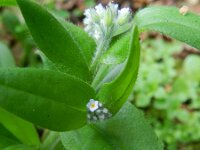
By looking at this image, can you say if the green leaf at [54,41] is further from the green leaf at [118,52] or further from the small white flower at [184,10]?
the small white flower at [184,10]

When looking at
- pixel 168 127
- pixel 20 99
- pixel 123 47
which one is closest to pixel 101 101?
pixel 123 47

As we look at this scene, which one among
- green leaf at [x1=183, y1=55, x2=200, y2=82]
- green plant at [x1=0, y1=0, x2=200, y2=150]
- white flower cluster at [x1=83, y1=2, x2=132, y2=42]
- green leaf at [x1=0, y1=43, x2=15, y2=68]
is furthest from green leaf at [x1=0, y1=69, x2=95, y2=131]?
green leaf at [x1=183, y1=55, x2=200, y2=82]

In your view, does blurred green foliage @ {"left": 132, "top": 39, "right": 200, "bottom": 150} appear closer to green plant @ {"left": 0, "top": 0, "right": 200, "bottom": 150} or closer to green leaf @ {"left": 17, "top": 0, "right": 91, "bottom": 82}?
green plant @ {"left": 0, "top": 0, "right": 200, "bottom": 150}

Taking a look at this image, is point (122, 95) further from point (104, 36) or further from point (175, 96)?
point (175, 96)

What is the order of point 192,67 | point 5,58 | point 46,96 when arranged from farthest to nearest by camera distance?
point 192,67 → point 5,58 → point 46,96

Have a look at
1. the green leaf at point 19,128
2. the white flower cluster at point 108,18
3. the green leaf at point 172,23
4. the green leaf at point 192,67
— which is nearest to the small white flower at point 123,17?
the white flower cluster at point 108,18

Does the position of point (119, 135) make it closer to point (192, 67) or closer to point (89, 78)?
point (89, 78)

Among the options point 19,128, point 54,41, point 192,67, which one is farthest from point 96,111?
point 192,67
